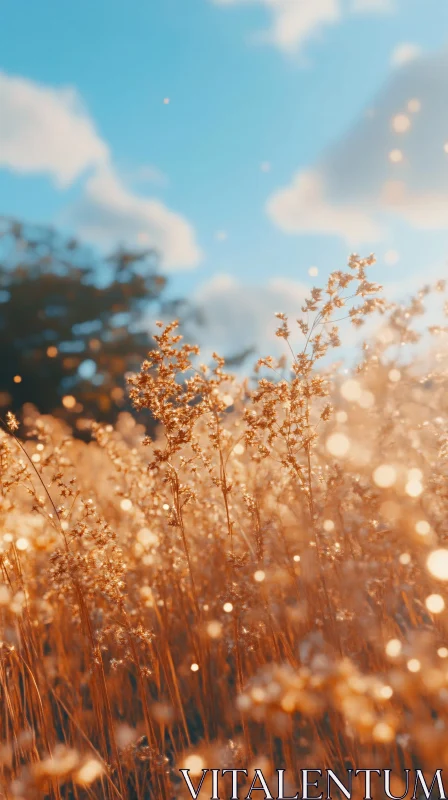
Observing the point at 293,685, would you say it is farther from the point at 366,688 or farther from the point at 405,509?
the point at 405,509

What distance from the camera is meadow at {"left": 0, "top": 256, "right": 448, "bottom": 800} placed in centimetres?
228

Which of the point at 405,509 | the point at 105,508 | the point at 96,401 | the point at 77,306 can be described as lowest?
the point at 405,509

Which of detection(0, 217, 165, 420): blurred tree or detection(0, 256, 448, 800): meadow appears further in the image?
detection(0, 217, 165, 420): blurred tree

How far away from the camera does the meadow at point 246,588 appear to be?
7.48 feet

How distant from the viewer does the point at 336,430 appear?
179 inches

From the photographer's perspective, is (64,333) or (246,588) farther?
(64,333)

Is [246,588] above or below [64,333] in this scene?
below

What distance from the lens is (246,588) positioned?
8.43 feet

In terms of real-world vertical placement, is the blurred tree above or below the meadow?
above

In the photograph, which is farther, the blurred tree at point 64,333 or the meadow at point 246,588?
the blurred tree at point 64,333

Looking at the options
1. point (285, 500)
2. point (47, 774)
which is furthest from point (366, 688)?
point (285, 500)

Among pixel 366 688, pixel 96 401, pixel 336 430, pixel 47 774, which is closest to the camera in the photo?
pixel 366 688

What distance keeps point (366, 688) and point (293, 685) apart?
19cm

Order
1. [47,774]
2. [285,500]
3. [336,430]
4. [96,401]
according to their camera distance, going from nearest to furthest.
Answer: [47,774]
[285,500]
[336,430]
[96,401]
